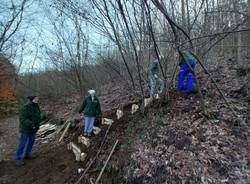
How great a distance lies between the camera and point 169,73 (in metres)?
8.04

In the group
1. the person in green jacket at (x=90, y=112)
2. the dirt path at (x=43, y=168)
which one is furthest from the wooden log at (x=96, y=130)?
the dirt path at (x=43, y=168)

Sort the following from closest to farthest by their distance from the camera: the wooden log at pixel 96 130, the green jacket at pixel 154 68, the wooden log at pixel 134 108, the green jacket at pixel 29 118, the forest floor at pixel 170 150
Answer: the forest floor at pixel 170 150, the green jacket at pixel 29 118, the wooden log at pixel 96 130, the green jacket at pixel 154 68, the wooden log at pixel 134 108

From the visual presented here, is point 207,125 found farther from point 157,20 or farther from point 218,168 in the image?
point 157,20

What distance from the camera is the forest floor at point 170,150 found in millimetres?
4246

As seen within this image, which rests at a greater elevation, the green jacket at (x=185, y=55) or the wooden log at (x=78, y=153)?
the green jacket at (x=185, y=55)

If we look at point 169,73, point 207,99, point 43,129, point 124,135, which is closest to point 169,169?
point 124,135

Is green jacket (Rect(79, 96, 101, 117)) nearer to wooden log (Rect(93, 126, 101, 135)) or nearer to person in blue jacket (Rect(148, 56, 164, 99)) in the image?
wooden log (Rect(93, 126, 101, 135))

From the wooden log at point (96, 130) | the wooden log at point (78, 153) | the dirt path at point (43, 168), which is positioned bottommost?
the dirt path at point (43, 168)

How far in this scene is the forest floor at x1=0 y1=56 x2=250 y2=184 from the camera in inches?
167

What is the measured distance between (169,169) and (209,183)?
33.0 inches

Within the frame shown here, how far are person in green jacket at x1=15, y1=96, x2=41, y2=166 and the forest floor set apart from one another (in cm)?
47

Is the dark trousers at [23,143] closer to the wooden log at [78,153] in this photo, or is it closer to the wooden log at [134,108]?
the wooden log at [78,153]

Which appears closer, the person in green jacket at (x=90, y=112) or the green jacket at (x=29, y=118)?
the green jacket at (x=29, y=118)

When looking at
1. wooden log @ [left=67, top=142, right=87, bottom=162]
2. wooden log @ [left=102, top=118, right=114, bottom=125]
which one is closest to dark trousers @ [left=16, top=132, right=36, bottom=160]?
wooden log @ [left=67, top=142, right=87, bottom=162]
